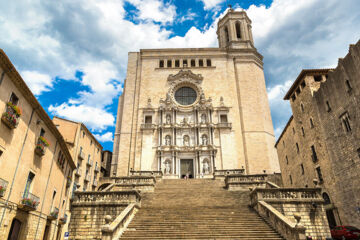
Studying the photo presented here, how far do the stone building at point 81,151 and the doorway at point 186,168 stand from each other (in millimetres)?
11234

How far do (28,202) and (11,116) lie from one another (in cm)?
517

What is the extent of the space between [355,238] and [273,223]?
726cm

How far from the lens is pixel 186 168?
31203 millimetres

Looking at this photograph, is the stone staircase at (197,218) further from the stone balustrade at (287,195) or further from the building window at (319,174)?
the building window at (319,174)

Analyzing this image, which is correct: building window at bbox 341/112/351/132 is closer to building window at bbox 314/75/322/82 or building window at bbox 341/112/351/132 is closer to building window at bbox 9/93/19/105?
building window at bbox 314/75/322/82

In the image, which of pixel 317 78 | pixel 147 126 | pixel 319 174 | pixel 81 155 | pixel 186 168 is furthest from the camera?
pixel 147 126

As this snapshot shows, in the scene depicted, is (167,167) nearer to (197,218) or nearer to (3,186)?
(197,218)

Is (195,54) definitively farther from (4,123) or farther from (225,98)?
(4,123)

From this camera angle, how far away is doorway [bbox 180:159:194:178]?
30844mm

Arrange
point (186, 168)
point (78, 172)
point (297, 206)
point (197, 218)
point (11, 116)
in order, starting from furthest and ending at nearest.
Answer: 1. point (186, 168)
2. point (78, 172)
3. point (297, 206)
4. point (11, 116)
5. point (197, 218)

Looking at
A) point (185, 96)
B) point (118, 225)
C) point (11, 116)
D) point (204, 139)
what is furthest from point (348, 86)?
point (11, 116)

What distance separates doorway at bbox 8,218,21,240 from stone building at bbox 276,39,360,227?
21558 millimetres

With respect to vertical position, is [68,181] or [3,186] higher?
[68,181]

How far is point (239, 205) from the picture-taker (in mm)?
14109
